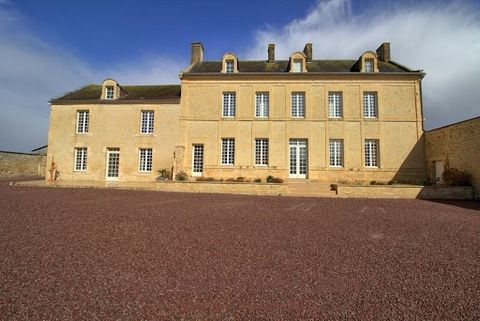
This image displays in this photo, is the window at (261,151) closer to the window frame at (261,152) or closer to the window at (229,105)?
the window frame at (261,152)

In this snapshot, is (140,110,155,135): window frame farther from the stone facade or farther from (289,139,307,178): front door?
the stone facade

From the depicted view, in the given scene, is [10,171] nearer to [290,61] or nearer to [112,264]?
[290,61]

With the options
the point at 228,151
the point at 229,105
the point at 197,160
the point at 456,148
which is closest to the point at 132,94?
the point at 197,160

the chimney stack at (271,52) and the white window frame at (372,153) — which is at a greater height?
the chimney stack at (271,52)

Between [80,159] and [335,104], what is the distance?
17230mm

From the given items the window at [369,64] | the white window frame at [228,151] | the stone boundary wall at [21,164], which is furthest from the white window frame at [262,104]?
the stone boundary wall at [21,164]

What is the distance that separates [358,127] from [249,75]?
7.62m

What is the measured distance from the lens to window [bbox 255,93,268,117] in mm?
17188

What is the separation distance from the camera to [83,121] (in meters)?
18.0

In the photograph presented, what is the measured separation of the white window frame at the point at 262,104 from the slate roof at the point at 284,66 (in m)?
1.77

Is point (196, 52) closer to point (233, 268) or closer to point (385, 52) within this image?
point (385, 52)

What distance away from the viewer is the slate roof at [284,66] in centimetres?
1755

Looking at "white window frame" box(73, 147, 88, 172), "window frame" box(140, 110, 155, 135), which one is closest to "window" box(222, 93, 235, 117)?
"window frame" box(140, 110, 155, 135)

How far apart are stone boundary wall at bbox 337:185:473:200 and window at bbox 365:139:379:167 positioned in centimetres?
432
